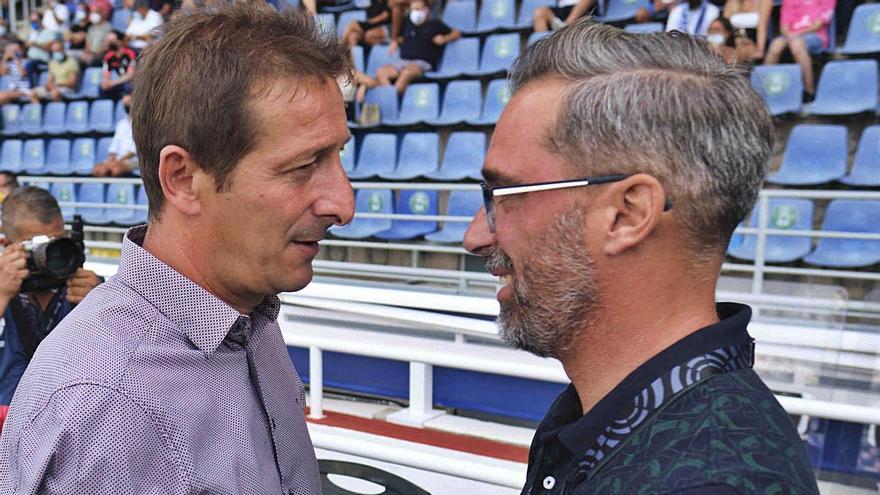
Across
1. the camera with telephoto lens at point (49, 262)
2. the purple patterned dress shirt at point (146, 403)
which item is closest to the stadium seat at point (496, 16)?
the camera with telephoto lens at point (49, 262)

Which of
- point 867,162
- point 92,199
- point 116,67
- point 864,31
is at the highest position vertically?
point 864,31

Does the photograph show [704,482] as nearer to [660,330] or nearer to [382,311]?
[660,330]

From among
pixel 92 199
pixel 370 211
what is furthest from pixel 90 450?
pixel 92 199

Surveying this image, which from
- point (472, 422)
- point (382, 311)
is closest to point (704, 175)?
point (382, 311)

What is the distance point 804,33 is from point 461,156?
8.95 feet

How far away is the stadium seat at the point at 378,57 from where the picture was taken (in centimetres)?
738

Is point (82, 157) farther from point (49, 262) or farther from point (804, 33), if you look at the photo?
point (804, 33)

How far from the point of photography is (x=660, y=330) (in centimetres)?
90

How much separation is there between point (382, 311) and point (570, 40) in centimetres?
175

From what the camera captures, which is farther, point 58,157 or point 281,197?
point 58,157

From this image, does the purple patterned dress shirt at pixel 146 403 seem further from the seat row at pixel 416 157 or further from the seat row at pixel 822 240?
the seat row at pixel 416 157

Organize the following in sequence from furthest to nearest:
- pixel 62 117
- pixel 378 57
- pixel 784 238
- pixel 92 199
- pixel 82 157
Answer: pixel 62 117, pixel 82 157, pixel 92 199, pixel 378 57, pixel 784 238

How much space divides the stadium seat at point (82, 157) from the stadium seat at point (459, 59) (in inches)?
175

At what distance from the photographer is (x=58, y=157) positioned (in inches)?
363
